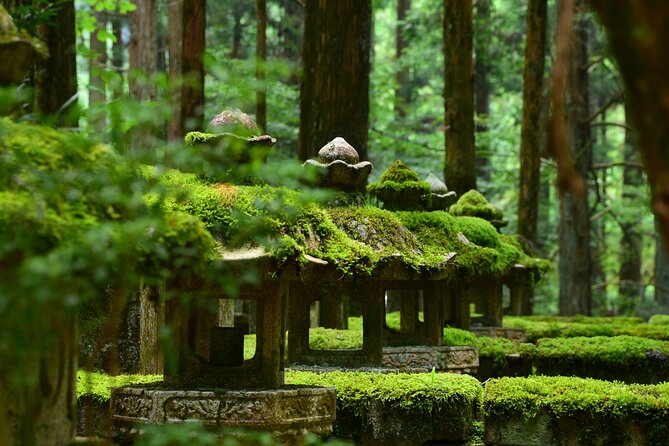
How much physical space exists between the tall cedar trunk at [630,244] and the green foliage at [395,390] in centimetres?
2035

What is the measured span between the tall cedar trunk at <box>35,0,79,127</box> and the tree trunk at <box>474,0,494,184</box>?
1526cm

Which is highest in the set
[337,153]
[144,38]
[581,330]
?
Answer: [144,38]

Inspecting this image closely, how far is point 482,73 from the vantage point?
3148cm

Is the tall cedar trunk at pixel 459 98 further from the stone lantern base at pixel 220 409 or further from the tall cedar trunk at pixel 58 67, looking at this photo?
the stone lantern base at pixel 220 409

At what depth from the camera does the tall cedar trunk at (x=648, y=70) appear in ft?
6.48

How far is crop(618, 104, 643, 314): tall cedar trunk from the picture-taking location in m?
29.4

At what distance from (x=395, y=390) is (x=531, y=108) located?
44.7ft

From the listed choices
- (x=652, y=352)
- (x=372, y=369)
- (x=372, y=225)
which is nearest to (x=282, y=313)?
(x=372, y=225)

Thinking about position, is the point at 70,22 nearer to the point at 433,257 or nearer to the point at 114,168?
the point at 433,257

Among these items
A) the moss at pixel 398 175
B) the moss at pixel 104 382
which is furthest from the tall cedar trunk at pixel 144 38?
the moss at pixel 104 382

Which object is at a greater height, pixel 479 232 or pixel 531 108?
Result: pixel 531 108

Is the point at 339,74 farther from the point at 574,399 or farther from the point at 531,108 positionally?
the point at 531,108

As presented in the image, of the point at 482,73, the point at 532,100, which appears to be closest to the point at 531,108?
the point at 532,100

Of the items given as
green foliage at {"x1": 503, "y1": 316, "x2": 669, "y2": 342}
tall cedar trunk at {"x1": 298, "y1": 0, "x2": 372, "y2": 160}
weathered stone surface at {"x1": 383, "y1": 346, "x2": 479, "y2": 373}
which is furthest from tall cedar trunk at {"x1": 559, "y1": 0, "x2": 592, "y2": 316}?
weathered stone surface at {"x1": 383, "y1": 346, "x2": 479, "y2": 373}
